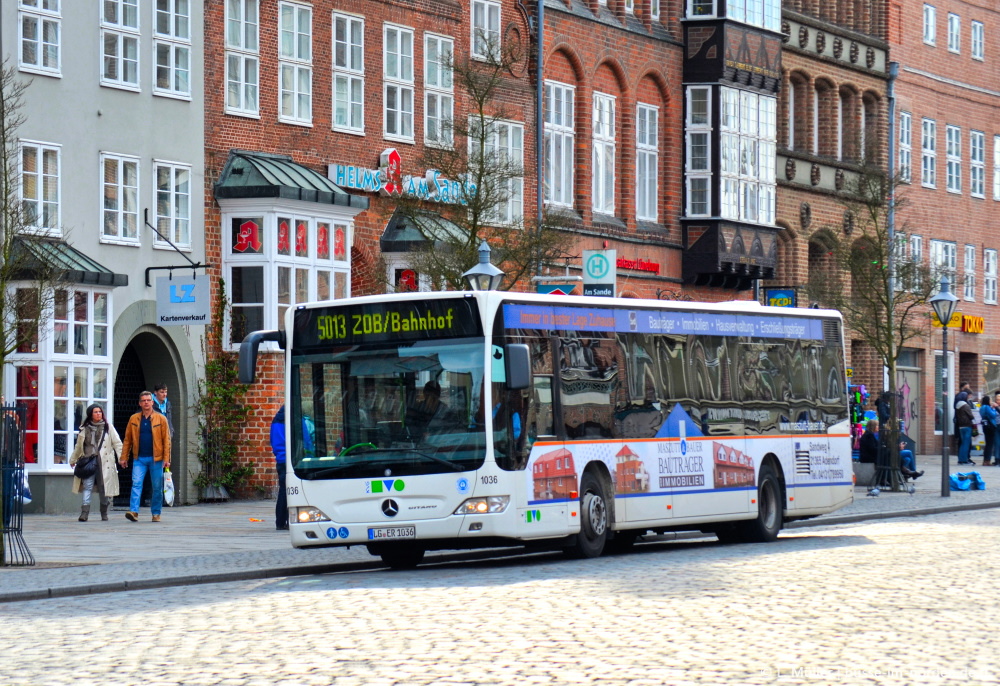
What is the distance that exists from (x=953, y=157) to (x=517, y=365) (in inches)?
1781

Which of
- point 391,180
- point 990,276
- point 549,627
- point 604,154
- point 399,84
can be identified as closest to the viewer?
point 549,627

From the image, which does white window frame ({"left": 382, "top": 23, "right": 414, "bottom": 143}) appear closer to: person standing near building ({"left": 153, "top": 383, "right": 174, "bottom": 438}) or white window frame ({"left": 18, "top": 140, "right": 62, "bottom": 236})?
white window frame ({"left": 18, "top": 140, "right": 62, "bottom": 236})

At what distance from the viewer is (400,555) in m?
20.6

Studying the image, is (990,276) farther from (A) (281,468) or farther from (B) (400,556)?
(B) (400,556)

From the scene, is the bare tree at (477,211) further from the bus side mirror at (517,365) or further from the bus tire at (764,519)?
the bus side mirror at (517,365)

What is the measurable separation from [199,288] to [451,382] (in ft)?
43.3

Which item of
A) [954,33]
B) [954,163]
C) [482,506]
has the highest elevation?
[954,33]

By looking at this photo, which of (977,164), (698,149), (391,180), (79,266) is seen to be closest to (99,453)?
(79,266)

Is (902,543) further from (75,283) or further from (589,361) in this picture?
(75,283)

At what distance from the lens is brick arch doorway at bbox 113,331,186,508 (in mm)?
33406

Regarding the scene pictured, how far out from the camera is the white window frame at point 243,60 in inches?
1351

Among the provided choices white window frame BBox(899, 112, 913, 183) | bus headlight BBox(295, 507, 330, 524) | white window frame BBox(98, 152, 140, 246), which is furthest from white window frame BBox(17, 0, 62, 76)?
white window frame BBox(899, 112, 913, 183)

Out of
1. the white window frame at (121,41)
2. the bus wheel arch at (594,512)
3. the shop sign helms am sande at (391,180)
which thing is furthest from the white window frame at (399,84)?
the bus wheel arch at (594,512)

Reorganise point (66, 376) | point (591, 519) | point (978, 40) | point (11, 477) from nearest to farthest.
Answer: point (11, 477) → point (591, 519) → point (66, 376) → point (978, 40)
